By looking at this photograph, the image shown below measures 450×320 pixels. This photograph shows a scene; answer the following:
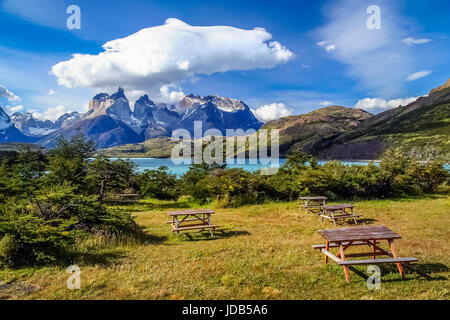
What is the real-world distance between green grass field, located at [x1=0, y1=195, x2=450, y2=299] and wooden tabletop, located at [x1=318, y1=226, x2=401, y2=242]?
75 cm

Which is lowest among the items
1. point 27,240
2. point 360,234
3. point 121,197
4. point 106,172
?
point 121,197

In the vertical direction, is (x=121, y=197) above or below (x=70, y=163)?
below

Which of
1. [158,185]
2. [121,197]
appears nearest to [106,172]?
[121,197]

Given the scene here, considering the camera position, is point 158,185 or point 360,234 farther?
point 158,185

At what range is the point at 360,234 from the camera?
5.75 metres

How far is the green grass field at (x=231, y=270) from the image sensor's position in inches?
183

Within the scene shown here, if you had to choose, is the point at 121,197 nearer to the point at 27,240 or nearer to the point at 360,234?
the point at 27,240

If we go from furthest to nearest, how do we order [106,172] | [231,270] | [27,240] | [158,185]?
[158,185] < [106,172] < [27,240] < [231,270]

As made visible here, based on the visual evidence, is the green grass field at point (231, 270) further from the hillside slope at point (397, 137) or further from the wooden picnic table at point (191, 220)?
the hillside slope at point (397, 137)

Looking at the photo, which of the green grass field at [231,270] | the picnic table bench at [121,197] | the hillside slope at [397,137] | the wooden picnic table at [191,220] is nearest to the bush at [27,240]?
the green grass field at [231,270]

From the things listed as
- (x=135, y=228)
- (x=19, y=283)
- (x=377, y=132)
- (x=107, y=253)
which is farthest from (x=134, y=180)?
(x=377, y=132)

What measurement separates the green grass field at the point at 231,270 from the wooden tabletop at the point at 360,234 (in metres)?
0.75

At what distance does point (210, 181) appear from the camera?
16500 mm

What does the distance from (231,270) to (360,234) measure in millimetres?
2996
